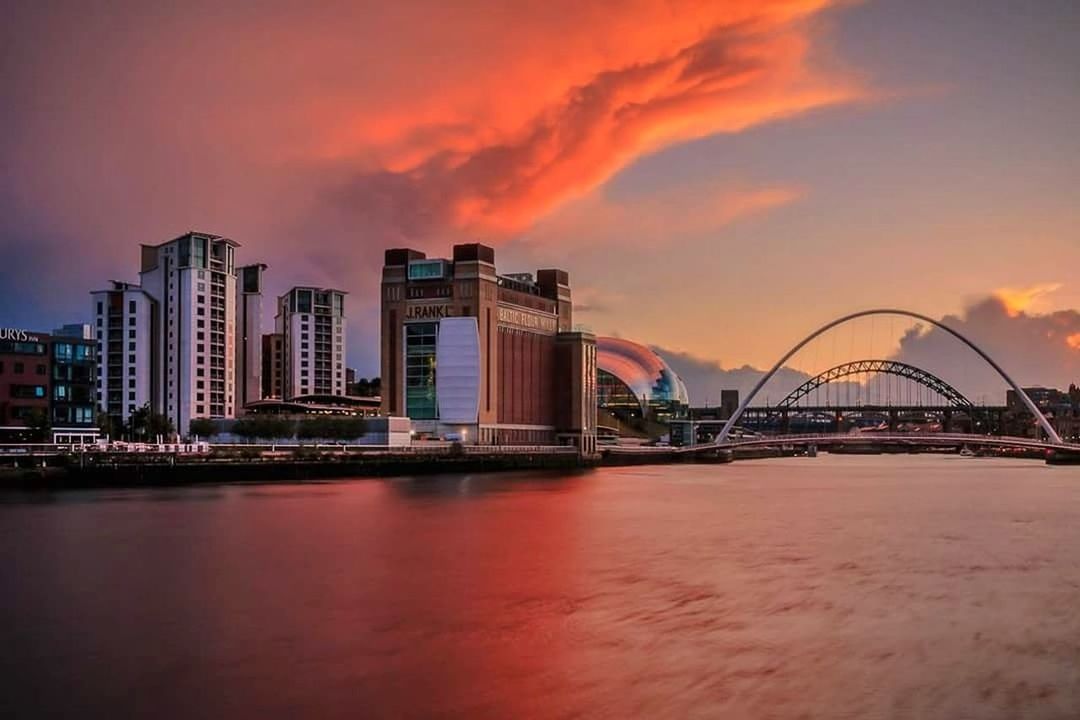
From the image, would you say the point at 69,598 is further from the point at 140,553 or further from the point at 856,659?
the point at 856,659

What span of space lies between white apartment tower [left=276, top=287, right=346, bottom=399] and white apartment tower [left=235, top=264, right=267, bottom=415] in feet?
43.5

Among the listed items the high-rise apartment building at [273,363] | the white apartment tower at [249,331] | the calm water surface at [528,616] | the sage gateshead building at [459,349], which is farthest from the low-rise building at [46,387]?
the high-rise apartment building at [273,363]

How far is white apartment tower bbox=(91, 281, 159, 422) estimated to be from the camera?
12262cm

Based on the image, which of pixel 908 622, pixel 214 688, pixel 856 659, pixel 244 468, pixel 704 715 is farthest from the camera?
pixel 244 468

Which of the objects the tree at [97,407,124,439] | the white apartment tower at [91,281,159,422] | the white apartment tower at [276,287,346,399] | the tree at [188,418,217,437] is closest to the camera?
the tree at [97,407,124,439]

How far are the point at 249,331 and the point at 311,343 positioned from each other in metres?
16.7

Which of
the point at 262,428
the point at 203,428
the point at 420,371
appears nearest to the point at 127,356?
the point at 203,428

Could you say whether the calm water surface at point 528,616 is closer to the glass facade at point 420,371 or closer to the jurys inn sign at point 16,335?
the jurys inn sign at point 16,335

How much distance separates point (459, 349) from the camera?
125m

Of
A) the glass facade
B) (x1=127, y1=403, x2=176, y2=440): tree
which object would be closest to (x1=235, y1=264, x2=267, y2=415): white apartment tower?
the glass facade

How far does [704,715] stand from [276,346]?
161475 mm

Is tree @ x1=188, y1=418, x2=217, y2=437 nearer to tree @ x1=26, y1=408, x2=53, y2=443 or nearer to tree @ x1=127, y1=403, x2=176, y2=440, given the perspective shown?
tree @ x1=127, y1=403, x2=176, y2=440

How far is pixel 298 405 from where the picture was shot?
4786 inches

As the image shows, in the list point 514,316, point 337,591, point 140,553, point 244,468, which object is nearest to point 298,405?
point 514,316
